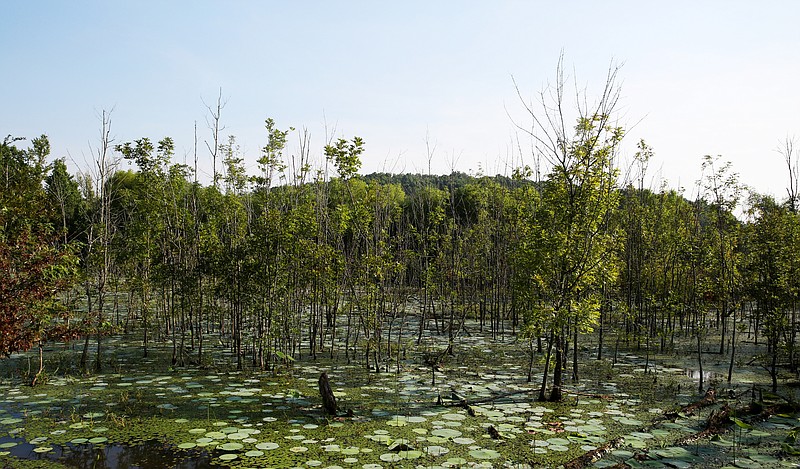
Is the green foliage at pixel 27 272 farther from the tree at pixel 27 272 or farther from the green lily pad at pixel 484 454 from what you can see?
the green lily pad at pixel 484 454

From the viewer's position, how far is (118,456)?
5.76m

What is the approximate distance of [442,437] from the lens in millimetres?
6375

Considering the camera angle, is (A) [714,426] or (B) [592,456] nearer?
(B) [592,456]

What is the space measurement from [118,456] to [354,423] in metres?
2.61

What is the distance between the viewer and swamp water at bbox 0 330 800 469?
5691mm

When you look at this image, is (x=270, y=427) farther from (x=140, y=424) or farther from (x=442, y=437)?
(x=442, y=437)

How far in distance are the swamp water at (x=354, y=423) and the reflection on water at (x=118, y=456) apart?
20mm

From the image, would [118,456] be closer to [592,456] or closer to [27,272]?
[27,272]

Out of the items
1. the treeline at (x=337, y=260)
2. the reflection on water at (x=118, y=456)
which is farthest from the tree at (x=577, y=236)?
the reflection on water at (x=118, y=456)

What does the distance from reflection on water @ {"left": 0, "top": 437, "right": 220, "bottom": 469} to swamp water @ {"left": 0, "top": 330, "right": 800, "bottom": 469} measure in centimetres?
2

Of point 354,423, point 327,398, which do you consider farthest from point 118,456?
point 354,423

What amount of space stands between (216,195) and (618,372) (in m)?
9.45

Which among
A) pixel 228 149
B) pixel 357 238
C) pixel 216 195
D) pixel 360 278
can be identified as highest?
pixel 228 149

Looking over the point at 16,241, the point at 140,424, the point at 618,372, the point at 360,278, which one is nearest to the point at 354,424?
the point at 140,424
